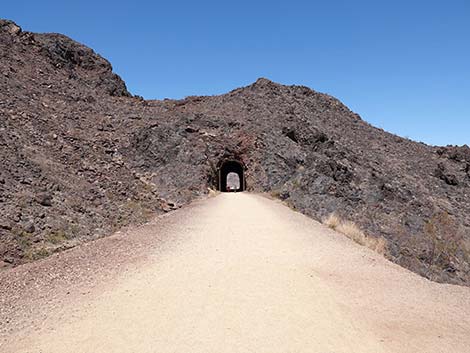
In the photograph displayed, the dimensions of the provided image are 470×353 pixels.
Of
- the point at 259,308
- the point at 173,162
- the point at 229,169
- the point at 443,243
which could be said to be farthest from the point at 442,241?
the point at 259,308

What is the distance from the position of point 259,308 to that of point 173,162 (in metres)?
19.6

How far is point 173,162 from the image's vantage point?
2505 centimetres

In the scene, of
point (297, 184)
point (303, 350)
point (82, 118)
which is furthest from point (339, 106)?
point (303, 350)

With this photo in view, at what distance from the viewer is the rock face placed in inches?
551

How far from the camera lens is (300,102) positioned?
3994 centimetres

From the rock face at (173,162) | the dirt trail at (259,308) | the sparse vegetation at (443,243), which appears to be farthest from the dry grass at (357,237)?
the sparse vegetation at (443,243)

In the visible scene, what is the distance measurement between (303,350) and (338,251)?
18.4 ft

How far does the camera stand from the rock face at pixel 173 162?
1399 centimetres

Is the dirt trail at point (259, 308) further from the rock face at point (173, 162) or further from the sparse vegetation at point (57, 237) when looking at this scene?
the rock face at point (173, 162)

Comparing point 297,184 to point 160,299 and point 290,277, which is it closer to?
point 290,277

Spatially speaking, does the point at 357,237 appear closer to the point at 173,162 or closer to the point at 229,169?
the point at 173,162

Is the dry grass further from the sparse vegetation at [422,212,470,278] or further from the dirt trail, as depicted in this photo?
the sparse vegetation at [422,212,470,278]

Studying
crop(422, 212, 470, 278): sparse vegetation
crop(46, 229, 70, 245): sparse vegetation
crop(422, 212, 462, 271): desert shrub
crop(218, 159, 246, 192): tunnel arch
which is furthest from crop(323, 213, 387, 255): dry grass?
crop(218, 159, 246, 192): tunnel arch

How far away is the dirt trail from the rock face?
4.39 meters
